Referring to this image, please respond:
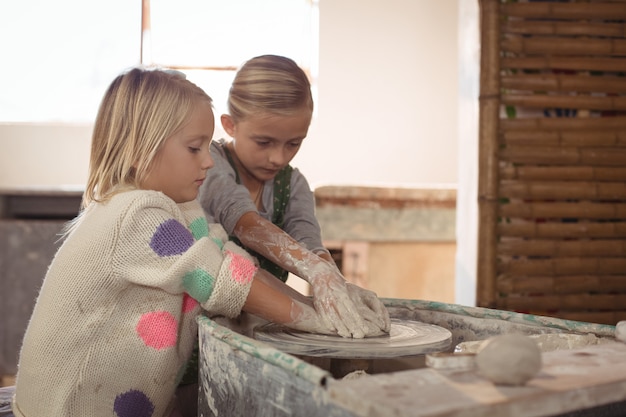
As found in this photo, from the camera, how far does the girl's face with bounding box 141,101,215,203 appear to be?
1605mm

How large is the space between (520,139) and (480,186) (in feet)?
0.71

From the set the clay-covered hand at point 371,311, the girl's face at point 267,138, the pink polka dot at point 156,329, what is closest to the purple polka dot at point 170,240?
the pink polka dot at point 156,329

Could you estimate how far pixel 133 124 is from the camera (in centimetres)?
160

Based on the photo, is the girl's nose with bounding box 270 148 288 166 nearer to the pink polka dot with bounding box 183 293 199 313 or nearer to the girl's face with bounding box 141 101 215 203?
the girl's face with bounding box 141 101 215 203

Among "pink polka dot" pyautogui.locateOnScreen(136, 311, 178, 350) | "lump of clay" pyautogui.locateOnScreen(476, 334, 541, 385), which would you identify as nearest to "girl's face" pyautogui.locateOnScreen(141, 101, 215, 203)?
"pink polka dot" pyautogui.locateOnScreen(136, 311, 178, 350)

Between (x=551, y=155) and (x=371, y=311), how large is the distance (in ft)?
4.29

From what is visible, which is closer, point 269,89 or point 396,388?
point 396,388

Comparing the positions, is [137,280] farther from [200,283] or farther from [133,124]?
[133,124]

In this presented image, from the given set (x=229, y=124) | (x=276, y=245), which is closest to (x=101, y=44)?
(x=229, y=124)

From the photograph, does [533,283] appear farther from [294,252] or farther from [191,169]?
[191,169]

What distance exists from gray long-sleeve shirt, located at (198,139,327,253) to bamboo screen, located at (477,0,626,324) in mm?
720

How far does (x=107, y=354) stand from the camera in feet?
4.97

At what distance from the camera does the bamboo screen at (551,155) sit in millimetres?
2607

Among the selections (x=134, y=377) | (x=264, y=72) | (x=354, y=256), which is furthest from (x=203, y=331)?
(x=354, y=256)
